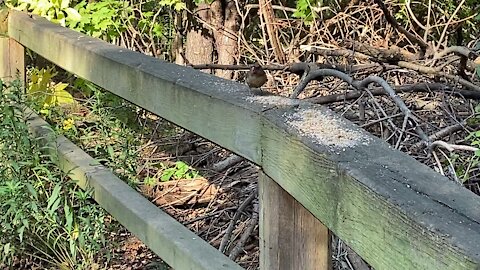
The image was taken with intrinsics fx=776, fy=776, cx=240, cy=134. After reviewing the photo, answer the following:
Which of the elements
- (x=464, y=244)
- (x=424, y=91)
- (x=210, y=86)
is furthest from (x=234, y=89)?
(x=424, y=91)

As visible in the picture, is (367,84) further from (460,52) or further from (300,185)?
(300,185)

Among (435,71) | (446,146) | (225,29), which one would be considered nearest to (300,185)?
(446,146)

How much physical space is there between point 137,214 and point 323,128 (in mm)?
1027

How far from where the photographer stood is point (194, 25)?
5.88m

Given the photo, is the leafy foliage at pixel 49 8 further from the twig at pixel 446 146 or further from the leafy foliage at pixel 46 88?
the twig at pixel 446 146

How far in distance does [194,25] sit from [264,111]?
4378 mm

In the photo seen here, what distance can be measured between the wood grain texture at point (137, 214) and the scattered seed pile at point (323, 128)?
0.46m

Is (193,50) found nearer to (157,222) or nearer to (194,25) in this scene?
(194,25)

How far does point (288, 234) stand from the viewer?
153 cm

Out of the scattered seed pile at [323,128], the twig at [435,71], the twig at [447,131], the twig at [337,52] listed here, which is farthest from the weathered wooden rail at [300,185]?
the twig at [337,52]

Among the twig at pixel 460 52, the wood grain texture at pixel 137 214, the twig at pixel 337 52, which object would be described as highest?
the twig at pixel 460 52

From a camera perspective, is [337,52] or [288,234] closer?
[288,234]

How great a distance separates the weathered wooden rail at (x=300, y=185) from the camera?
95 cm

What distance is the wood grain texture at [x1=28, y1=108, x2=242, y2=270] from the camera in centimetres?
194
